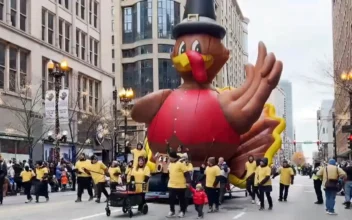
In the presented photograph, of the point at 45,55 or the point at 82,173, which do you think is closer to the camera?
the point at 82,173

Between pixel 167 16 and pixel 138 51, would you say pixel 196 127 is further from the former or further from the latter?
pixel 138 51

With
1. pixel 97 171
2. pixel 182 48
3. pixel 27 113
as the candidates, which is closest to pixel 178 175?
pixel 97 171

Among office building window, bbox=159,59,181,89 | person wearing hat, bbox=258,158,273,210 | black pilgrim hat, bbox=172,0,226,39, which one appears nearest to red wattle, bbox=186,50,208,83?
black pilgrim hat, bbox=172,0,226,39

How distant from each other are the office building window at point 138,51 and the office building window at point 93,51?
38422 millimetres

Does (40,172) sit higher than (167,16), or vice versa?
(167,16)

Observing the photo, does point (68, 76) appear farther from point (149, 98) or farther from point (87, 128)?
point (149, 98)

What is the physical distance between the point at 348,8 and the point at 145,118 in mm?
45934

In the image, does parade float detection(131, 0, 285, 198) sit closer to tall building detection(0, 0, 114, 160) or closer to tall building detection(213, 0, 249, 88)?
tall building detection(0, 0, 114, 160)

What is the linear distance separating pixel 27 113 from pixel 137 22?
192ft

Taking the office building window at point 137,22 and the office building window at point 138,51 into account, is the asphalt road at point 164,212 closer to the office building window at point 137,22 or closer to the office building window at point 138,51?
the office building window at point 138,51

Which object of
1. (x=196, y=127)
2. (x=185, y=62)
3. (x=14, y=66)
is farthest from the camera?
(x=14, y=66)

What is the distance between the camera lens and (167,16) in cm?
8962

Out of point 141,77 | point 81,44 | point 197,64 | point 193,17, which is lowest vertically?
point 197,64

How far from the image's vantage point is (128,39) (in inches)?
3659
